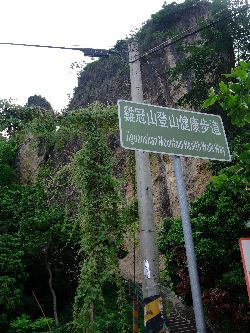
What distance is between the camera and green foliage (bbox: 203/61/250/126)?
3.30 metres

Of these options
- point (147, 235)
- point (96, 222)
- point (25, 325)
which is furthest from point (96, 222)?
point (25, 325)

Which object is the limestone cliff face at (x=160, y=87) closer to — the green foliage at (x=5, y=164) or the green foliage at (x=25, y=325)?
the green foliage at (x=5, y=164)

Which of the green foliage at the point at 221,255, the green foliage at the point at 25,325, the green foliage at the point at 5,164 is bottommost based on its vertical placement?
the green foliage at the point at 25,325

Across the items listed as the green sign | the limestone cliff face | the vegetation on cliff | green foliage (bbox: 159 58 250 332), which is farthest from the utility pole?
the limestone cliff face

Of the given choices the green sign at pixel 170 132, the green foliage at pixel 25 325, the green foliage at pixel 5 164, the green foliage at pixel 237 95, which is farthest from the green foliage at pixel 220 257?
the green foliage at pixel 5 164

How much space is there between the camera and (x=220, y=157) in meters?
2.94

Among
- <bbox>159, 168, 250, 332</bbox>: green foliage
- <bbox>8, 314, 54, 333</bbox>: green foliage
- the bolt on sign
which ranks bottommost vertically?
<bbox>8, 314, 54, 333</bbox>: green foliage

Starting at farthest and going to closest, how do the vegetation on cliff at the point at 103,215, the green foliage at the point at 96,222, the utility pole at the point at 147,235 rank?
the vegetation on cliff at the point at 103,215 → the green foliage at the point at 96,222 → the utility pole at the point at 147,235

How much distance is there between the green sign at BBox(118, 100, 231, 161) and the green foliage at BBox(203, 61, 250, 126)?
42cm

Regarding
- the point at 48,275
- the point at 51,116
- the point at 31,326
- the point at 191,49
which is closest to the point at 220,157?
the point at 51,116

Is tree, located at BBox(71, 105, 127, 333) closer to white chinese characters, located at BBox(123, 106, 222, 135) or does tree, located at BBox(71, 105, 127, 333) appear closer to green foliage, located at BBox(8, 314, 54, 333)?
white chinese characters, located at BBox(123, 106, 222, 135)

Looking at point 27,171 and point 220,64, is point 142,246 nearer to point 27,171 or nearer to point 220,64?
point 220,64

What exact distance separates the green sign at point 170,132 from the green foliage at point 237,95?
1.37ft

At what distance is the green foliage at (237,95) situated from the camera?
330 cm
